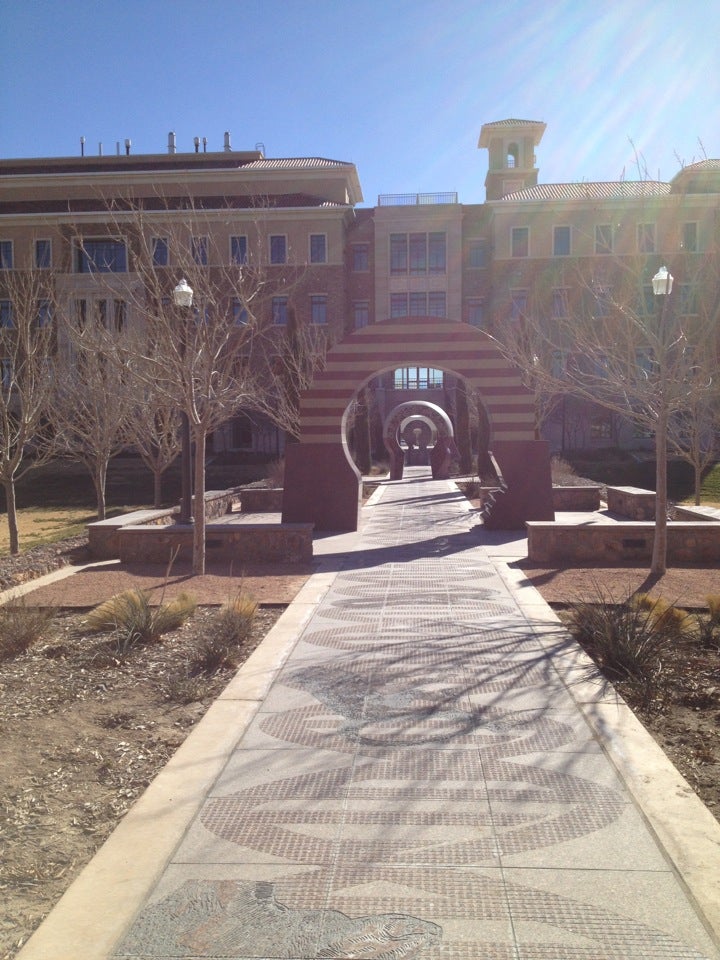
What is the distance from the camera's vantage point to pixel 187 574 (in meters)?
11.4

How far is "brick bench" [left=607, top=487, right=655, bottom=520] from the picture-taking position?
55.9ft

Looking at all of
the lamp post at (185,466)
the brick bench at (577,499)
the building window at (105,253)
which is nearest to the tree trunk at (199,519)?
the lamp post at (185,466)

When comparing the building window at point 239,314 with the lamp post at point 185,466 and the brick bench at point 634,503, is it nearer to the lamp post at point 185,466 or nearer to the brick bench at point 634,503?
the lamp post at point 185,466

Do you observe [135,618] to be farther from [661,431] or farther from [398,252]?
[398,252]

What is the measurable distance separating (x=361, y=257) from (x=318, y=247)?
14.2 ft

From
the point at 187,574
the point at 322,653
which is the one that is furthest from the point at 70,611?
the point at 322,653

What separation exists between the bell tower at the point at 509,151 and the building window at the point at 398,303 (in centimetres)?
1284

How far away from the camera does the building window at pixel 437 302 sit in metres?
54.8

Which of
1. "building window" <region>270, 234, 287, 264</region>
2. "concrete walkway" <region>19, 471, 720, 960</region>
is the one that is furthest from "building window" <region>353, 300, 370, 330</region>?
"concrete walkway" <region>19, 471, 720, 960</region>

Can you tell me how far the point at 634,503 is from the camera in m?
17.5

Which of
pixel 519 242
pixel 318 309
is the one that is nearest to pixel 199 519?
pixel 318 309

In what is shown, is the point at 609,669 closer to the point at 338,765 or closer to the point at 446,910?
the point at 338,765

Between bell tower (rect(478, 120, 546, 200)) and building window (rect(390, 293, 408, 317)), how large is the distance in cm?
1284

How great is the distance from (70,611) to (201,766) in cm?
501
